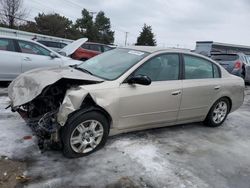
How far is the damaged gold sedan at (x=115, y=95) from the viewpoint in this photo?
347cm

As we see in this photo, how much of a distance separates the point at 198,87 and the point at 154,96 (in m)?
1.07

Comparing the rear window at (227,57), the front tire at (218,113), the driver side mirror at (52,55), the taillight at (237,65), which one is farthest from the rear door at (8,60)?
the rear window at (227,57)

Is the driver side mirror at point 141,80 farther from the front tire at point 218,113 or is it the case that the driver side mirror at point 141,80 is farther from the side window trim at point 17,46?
the side window trim at point 17,46

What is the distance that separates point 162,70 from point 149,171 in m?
1.76

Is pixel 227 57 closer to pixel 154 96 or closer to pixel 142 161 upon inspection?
pixel 154 96

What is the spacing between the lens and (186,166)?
12.0ft

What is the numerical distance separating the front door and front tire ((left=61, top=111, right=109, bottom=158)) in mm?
343

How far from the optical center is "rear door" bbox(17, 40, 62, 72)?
25.0 feet

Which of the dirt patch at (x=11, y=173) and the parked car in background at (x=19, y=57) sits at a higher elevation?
the parked car in background at (x=19, y=57)

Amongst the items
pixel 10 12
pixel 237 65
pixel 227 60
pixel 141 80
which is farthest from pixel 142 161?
pixel 10 12

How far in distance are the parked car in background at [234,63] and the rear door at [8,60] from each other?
27.2ft

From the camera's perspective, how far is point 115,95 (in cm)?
375

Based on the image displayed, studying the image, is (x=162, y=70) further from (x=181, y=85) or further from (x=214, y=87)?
(x=214, y=87)

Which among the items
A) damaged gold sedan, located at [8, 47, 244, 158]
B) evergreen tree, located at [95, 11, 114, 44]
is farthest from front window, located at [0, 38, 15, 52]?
evergreen tree, located at [95, 11, 114, 44]
